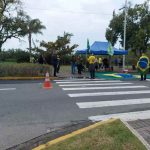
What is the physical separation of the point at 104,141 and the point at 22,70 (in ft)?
56.6

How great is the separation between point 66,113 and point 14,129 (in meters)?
2.26

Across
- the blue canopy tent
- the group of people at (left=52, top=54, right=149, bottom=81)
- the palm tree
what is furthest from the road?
the palm tree

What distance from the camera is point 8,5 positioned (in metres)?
42.4

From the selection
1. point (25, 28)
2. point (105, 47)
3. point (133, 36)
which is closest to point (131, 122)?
point (105, 47)

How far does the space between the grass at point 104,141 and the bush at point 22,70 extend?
16.2m

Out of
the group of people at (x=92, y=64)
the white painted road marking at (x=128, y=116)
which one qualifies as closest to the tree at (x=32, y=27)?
the group of people at (x=92, y=64)

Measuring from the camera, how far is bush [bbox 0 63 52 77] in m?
22.9

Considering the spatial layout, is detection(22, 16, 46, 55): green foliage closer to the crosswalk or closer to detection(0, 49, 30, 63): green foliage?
detection(0, 49, 30, 63): green foliage

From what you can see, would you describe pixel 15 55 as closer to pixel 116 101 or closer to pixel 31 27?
pixel 31 27

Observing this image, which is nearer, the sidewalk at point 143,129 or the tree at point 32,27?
the sidewalk at point 143,129

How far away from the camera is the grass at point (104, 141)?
6.27 metres

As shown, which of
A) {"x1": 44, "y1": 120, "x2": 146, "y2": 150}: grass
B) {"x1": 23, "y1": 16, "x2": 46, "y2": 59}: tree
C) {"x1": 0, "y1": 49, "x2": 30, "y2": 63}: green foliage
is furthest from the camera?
{"x1": 0, "y1": 49, "x2": 30, "y2": 63}: green foliage

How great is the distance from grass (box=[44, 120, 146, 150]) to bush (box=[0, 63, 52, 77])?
53.0 feet

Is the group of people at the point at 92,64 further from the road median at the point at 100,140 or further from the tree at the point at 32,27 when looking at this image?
the tree at the point at 32,27
